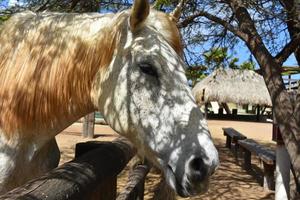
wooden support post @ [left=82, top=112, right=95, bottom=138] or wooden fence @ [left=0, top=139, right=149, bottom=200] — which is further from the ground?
wooden fence @ [left=0, top=139, right=149, bottom=200]

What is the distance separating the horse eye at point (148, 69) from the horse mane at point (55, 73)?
0.71 ft

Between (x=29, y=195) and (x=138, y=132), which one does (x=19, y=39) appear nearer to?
(x=138, y=132)

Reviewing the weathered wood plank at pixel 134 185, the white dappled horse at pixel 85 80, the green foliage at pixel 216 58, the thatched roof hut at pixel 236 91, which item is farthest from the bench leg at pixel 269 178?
the thatched roof hut at pixel 236 91

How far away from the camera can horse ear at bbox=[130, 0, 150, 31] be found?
6.47 ft

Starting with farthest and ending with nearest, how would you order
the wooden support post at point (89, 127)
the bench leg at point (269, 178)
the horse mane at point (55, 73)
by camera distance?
the wooden support post at point (89, 127)
the bench leg at point (269, 178)
the horse mane at point (55, 73)

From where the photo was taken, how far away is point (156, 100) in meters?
1.87

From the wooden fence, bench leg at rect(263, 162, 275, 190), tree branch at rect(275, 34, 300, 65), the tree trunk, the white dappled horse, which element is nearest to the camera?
the wooden fence

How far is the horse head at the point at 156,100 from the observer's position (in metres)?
1.68

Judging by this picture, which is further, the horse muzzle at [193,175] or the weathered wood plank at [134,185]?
the weathered wood plank at [134,185]

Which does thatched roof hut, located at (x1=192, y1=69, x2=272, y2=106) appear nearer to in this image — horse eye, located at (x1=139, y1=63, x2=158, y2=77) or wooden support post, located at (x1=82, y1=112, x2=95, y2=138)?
wooden support post, located at (x1=82, y1=112, x2=95, y2=138)

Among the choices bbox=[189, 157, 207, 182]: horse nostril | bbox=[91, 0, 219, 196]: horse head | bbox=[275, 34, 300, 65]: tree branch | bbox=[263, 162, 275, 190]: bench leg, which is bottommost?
bbox=[263, 162, 275, 190]: bench leg

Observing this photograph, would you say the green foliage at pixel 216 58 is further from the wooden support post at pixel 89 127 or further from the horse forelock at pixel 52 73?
the wooden support post at pixel 89 127

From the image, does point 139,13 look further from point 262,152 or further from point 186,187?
point 262,152

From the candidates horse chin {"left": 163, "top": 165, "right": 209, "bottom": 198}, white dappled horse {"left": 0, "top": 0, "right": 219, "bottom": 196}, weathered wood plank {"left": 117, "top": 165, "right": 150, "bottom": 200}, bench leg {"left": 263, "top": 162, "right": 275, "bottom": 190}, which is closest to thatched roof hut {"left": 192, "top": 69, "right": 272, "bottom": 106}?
bench leg {"left": 263, "top": 162, "right": 275, "bottom": 190}
